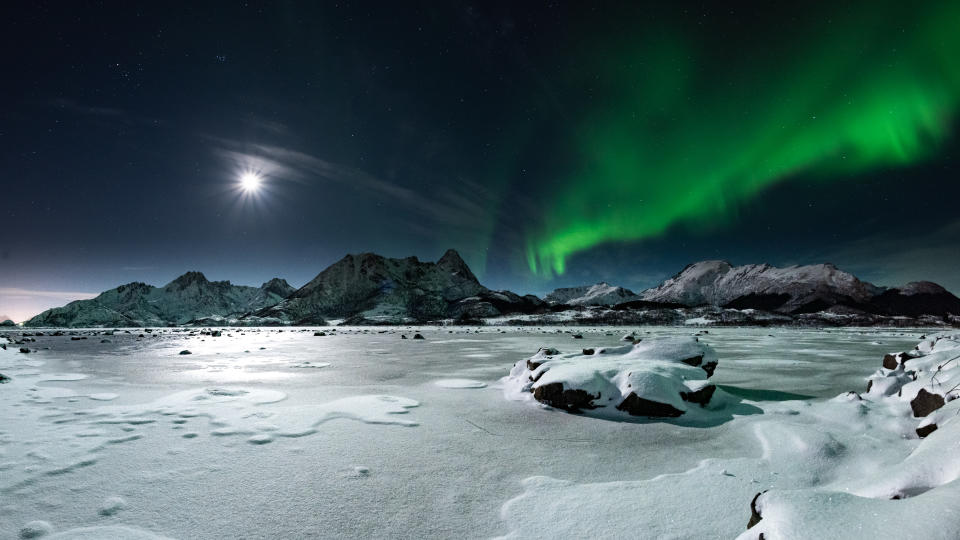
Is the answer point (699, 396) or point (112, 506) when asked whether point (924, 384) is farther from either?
point (112, 506)

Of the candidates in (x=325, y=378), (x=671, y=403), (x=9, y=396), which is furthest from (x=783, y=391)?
(x=9, y=396)

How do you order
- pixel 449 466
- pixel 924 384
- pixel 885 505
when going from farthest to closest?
pixel 924 384, pixel 449 466, pixel 885 505

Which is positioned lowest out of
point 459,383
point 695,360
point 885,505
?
point 459,383

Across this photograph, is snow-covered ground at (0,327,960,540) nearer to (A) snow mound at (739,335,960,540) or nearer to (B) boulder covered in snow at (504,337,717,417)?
(A) snow mound at (739,335,960,540)

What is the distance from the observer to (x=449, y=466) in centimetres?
548

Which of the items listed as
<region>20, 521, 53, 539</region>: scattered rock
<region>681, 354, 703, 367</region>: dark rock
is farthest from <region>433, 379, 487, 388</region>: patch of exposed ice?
<region>20, 521, 53, 539</region>: scattered rock

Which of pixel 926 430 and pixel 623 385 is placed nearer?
pixel 926 430

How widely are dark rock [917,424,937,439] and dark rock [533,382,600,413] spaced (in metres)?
5.02

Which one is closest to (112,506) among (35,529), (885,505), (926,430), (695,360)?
(35,529)

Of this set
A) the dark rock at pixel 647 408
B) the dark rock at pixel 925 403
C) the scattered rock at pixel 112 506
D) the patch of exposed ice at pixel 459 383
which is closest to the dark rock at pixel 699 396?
the dark rock at pixel 647 408

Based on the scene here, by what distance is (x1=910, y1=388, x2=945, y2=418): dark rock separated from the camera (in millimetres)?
6961

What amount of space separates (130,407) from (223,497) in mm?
6763

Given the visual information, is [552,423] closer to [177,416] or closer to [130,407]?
[177,416]

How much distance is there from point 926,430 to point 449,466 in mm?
7315
